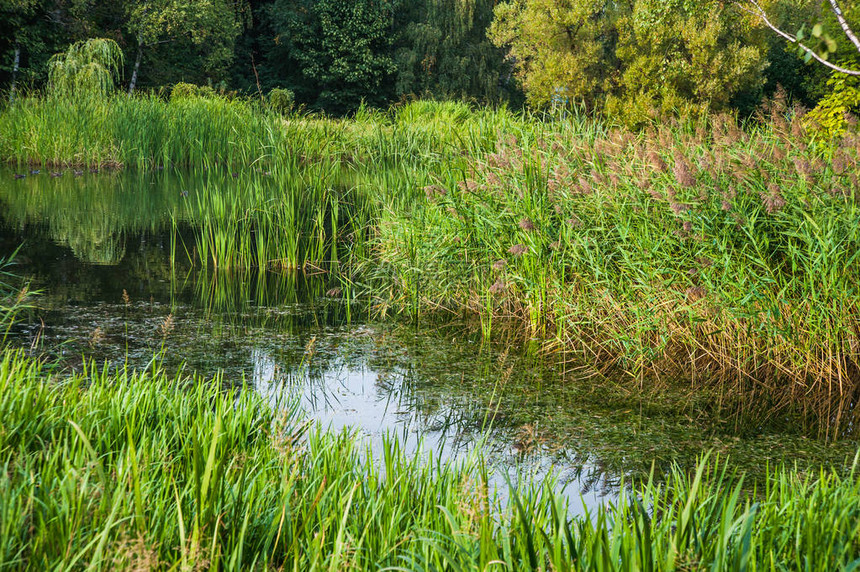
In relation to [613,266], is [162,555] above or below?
below

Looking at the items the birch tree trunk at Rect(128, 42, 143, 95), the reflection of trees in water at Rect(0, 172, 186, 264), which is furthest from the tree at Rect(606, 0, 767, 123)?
the reflection of trees in water at Rect(0, 172, 186, 264)

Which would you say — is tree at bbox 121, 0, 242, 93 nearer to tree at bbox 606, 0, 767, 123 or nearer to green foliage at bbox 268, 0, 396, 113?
green foliage at bbox 268, 0, 396, 113

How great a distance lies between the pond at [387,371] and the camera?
10.8 feet

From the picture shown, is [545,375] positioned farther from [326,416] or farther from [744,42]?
[744,42]

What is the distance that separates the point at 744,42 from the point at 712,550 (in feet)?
86.0

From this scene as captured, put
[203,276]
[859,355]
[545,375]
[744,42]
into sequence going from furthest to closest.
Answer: [744,42], [203,276], [545,375], [859,355]

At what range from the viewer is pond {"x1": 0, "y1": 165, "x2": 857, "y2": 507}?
330 centimetres

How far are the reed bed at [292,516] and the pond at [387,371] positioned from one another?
1.24 feet

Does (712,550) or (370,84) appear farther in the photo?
(370,84)

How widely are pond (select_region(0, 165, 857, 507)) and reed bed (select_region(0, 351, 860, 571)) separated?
379 millimetres

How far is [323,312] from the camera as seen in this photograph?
5562mm

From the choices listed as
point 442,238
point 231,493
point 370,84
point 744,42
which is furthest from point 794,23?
point 231,493

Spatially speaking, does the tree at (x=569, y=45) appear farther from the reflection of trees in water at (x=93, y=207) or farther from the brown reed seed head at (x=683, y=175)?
the brown reed seed head at (x=683, y=175)

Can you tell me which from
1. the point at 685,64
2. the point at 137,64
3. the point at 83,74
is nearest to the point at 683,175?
the point at 83,74
